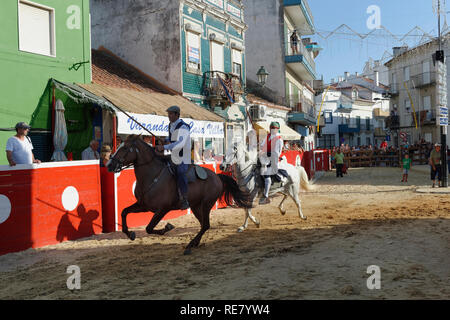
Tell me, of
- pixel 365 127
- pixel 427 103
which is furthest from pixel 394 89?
pixel 365 127

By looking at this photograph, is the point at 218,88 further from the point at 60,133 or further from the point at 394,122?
the point at 394,122

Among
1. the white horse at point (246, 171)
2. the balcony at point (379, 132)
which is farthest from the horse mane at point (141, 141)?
the balcony at point (379, 132)

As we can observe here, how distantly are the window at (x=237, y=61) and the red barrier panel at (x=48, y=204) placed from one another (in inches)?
580

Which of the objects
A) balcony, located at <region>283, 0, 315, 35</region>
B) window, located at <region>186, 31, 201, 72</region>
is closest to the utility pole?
window, located at <region>186, 31, 201, 72</region>

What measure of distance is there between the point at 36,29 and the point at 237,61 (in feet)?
41.0

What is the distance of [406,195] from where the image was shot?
13.6 metres

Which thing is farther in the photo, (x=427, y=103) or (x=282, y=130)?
(x=427, y=103)

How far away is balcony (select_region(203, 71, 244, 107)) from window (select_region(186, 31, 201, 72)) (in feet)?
2.56

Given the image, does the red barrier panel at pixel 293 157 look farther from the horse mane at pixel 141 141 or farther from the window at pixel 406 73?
the window at pixel 406 73

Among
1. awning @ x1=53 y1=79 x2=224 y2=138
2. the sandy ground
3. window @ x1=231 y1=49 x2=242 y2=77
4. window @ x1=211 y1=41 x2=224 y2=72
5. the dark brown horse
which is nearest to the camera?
the sandy ground

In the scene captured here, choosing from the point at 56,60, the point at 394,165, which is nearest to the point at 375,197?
the point at 56,60

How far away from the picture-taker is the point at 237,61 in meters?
22.5

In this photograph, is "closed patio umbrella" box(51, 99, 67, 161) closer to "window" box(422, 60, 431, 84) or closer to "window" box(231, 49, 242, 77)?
"window" box(231, 49, 242, 77)

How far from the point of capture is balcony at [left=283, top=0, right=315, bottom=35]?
29.0 meters
